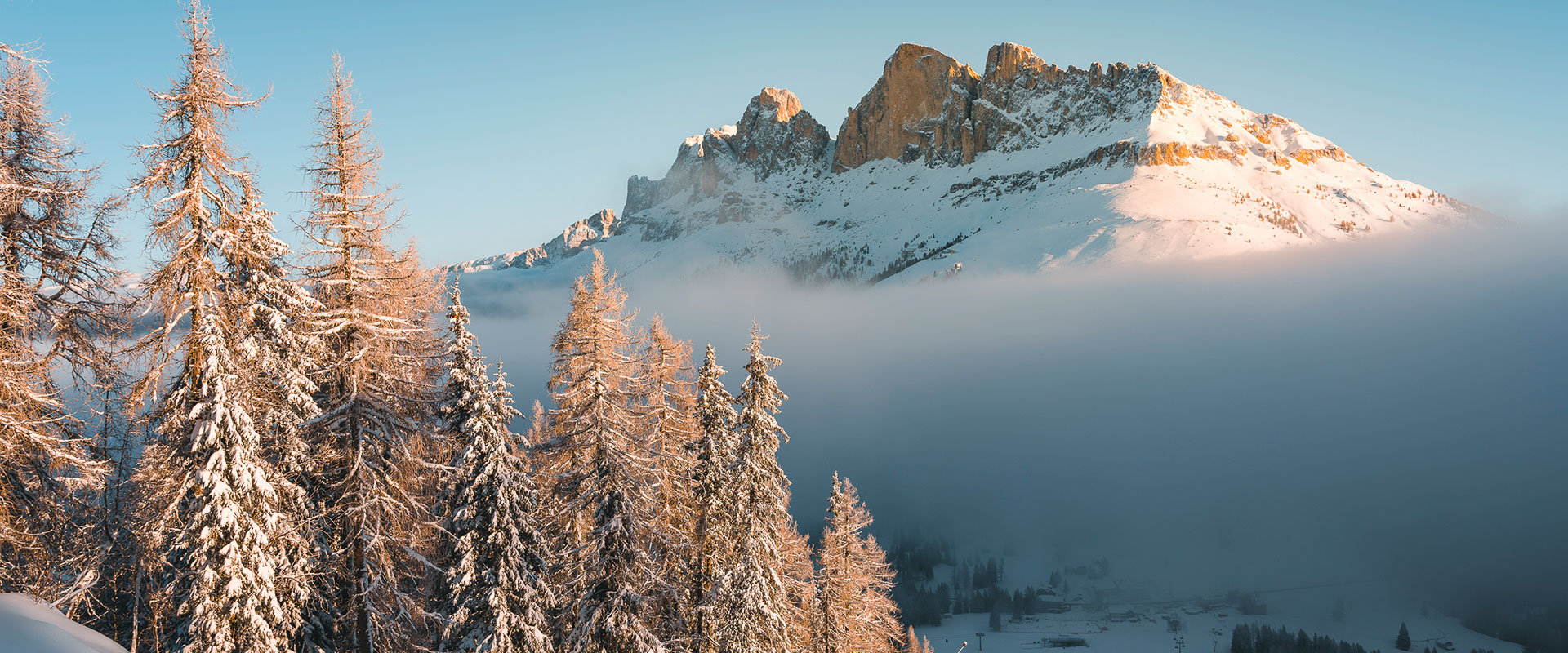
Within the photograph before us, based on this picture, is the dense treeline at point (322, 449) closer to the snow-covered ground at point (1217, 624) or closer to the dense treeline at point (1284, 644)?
the snow-covered ground at point (1217, 624)

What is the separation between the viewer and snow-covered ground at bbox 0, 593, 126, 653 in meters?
10.7

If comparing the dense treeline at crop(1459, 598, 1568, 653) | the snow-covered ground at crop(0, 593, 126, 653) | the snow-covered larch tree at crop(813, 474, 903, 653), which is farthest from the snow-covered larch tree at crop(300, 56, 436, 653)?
the dense treeline at crop(1459, 598, 1568, 653)

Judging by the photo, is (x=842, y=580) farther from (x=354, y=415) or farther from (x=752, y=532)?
(x=354, y=415)

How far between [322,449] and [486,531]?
12.8 feet

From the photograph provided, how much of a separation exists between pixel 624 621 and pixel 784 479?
20.1 ft

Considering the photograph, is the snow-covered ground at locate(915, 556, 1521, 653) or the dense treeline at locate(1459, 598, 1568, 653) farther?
the snow-covered ground at locate(915, 556, 1521, 653)

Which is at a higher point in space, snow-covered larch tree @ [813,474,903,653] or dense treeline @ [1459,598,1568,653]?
snow-covered larch tree @ [813,474,903,653]

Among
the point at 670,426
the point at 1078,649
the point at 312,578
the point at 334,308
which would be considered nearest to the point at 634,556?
the point at 670,426

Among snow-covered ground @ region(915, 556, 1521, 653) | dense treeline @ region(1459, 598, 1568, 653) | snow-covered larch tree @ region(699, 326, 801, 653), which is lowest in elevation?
snow-covered ground @ region(915, 556, 1521, 653)

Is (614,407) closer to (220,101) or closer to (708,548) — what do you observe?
(708,548)

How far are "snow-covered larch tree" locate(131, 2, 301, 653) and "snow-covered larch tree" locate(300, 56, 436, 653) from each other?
203cm

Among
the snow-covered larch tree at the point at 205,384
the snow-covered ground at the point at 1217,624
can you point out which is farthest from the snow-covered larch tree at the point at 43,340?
the snow-covered ground at the point at 1217,624

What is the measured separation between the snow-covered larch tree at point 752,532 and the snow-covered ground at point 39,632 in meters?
12.8

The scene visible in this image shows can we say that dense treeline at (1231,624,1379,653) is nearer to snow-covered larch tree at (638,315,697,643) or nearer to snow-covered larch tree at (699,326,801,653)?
snow-covered larch tree at (699,326,801,653)
